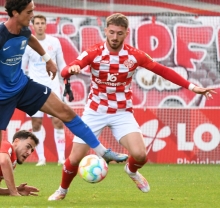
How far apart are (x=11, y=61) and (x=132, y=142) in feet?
5.72

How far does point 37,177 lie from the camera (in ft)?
39.2

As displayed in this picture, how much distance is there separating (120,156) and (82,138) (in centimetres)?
44

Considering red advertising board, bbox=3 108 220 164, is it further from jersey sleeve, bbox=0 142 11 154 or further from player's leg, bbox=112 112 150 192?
jersey sleeve, bbox=0 142 11 154

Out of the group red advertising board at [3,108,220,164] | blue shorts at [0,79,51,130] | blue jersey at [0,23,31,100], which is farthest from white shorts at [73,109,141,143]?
red advertising board at [3,108,220,164]

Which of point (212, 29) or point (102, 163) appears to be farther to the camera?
point (212, 29)

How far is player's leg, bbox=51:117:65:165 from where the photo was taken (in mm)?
14266

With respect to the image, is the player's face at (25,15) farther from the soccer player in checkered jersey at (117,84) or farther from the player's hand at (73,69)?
the soccer player in checkered jersey at (117,84)

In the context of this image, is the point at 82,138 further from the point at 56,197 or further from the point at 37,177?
the point at 37,177

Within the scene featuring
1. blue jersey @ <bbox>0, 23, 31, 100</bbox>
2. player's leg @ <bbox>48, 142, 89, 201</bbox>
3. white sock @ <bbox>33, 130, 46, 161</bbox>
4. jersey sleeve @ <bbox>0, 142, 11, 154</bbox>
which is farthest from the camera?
white sock @ <bbox>33, 130, 46, 161</bbox>

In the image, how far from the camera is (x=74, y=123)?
8.31 m

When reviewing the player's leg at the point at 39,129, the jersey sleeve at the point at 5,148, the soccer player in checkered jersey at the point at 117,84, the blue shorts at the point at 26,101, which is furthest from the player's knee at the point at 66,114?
the player's leg at the point at 39,129

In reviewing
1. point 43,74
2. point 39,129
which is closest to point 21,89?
point 43,74

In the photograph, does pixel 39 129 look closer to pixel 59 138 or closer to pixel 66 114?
pixel 59 138

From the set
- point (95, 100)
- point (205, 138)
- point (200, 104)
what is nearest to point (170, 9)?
point (200, 104)
